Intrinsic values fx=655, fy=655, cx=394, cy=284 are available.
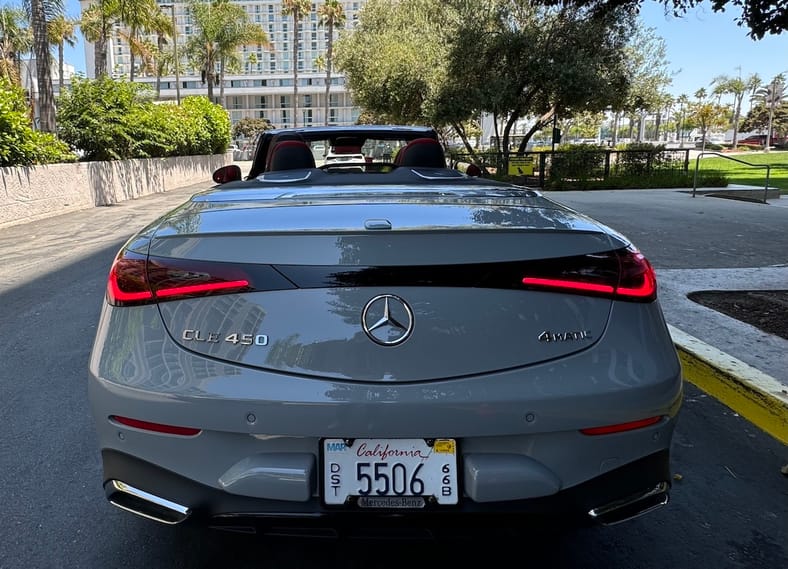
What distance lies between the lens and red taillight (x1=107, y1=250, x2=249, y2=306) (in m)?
1.91

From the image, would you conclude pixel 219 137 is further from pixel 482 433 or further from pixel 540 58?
pixel 482 433

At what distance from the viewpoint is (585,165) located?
70.9 ft

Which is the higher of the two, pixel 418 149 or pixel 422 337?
pixel 418 149

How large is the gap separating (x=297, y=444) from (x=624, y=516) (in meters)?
1.02

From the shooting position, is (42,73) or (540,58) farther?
(540,58)

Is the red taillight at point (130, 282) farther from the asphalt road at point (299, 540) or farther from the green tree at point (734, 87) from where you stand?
the green tree at point (734, 87)

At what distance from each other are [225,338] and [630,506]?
52.1 inches

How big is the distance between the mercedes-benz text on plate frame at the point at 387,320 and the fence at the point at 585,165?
19928mm

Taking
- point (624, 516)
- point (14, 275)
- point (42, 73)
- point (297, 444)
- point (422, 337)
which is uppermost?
point (42, 73)

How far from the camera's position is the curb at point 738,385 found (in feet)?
11.9

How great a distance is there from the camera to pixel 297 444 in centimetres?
186

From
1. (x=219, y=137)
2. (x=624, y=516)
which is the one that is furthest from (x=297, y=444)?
(x=219, y=137)

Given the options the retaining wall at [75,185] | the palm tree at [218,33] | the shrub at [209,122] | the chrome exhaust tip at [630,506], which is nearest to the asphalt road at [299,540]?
the chrome exhaust tip at [630,506]

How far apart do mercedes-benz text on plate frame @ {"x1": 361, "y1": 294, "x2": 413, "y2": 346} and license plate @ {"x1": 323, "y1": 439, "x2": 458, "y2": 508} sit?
0.96 feet
